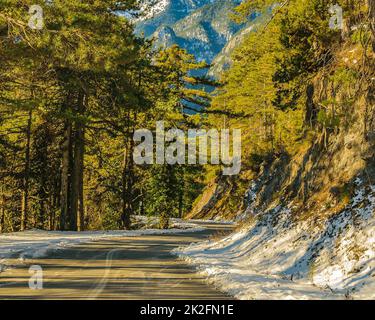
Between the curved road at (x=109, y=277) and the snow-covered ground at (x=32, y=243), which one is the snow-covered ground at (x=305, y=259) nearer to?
the curved road at (x=109, y=277)

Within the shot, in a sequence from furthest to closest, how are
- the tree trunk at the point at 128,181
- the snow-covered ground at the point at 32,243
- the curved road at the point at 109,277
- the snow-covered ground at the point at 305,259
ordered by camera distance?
the tree trunk at the point at 128,181 → the snow-covered ground at the point at 32,243 → the snow-covered ground at the point at 305,259 → the curved road at the point at 109,277

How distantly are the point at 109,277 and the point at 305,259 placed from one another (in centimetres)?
488

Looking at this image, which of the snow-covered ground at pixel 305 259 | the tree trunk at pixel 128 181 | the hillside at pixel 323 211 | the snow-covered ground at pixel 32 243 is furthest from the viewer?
the tree trunk at pixel 128 181

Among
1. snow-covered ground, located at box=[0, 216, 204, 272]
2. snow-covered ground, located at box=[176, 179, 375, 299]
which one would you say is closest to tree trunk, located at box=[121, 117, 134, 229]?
snow-covered ground, located at box=[0, 216, 204, 272]

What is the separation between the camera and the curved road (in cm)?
1043

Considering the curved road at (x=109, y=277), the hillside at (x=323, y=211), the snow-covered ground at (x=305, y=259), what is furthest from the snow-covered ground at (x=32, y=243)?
the snow-covered ground at (x=305, y=259)

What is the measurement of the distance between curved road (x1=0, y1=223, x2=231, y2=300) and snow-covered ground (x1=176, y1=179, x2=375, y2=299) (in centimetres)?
70

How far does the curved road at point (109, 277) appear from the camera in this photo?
34.2 ft

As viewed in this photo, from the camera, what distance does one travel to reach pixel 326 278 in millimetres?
11680

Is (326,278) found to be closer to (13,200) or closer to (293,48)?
(293,48)

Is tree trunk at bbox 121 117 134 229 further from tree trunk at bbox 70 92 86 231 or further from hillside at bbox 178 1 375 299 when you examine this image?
hillside at bbox 178 1 375 299

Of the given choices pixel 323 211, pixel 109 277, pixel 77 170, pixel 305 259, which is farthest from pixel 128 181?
pixel 305 259

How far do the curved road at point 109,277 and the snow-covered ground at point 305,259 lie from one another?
704 millimetres
